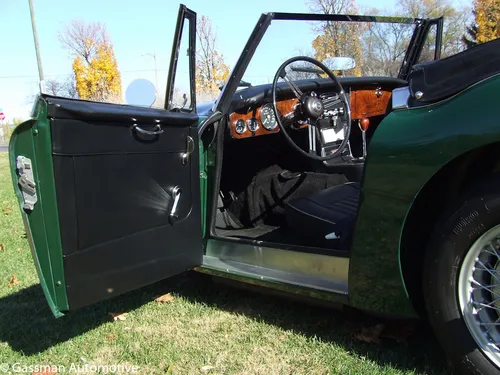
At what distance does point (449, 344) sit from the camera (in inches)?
66.2

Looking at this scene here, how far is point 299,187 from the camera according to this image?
321 cm

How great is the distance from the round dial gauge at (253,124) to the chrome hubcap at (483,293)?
5.43 feet

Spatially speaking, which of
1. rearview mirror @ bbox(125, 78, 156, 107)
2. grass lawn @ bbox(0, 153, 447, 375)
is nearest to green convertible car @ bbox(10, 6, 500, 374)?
rearview mirror @ bbox(125, 78, 156, 107)

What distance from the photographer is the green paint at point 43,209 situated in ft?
6.11

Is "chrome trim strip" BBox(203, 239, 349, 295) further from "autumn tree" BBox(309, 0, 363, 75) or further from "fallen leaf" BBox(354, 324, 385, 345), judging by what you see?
"autumn tree" BBox(309, 0, 363, 75)

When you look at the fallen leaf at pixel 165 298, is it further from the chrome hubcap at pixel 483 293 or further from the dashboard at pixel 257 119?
the chrome hubcap at pixel 483 293

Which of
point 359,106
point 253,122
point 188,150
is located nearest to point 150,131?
point 188,150

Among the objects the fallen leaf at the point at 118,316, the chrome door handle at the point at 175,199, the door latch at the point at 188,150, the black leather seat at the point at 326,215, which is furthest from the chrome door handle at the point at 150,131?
the fallen leaf at the point at 118,316

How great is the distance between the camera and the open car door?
190 cm

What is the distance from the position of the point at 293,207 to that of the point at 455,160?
123cm

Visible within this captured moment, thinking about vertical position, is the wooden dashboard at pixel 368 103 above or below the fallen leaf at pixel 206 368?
above

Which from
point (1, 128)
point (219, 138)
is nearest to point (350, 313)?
point (219, 138)

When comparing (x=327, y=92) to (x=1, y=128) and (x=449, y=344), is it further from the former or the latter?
(x=1, y=128)

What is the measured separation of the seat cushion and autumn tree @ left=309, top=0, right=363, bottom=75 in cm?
131
